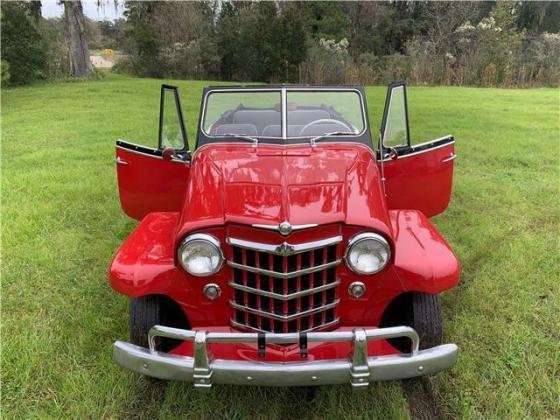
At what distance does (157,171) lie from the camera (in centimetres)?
362

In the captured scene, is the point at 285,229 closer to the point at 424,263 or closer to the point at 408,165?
the point at 424,263

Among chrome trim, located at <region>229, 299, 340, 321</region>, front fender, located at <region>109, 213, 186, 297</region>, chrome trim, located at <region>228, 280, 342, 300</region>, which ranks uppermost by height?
front fender, located at <region>109, 213, 186, 297</region>

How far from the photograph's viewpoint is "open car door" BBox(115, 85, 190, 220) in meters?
3.60

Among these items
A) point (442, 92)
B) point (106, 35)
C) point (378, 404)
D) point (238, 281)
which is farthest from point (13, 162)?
point (106, 35)

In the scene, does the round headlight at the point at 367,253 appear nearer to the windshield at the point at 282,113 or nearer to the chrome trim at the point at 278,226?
the chrome trim at the point at 278,226

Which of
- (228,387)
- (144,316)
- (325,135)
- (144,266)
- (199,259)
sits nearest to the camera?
(199,259)

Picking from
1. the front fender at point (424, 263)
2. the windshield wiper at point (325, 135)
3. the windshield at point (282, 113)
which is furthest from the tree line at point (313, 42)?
the front fender at point (424, 263)

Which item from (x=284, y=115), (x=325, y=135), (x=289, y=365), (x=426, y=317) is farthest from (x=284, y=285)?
(x=284, y=115)

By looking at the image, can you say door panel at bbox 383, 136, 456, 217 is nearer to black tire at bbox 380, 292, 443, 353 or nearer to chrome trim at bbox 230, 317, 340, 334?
black tire at bbox 380, 292, 443, 353

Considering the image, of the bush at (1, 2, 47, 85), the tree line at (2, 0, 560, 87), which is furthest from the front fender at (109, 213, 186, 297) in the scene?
the bush at (1, 2, 47, 85)

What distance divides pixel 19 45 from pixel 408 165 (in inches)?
683

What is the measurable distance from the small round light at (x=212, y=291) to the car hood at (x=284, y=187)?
1.02 ft

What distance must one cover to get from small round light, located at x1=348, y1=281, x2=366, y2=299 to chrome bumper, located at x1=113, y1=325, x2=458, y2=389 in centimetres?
30

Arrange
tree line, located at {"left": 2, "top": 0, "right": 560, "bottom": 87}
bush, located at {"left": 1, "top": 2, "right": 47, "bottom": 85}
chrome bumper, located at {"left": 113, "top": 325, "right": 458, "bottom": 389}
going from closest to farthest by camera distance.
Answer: chrome bumper, located at {"left": 113, "top": 325, "right": 458, "bottom": 389} → bush, located at {"left": 1, "top": 2, "right": 47, "bottom": 85} → tree line, located at {"left": 2, "top": 0, "right": 560, "bottom": 87}
